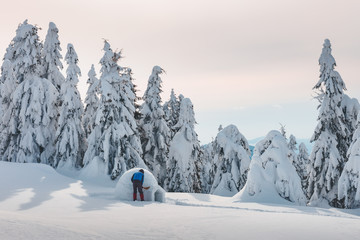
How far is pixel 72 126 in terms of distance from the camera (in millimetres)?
29484

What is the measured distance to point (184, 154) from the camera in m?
30.6

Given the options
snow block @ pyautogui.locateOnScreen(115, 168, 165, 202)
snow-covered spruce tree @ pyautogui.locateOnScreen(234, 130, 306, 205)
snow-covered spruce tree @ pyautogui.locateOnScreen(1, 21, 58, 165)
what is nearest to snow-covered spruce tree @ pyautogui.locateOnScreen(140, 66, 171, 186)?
snow-covered spruce tree @ pyautogui.locateOnScreen(1, 21, 58, 165)

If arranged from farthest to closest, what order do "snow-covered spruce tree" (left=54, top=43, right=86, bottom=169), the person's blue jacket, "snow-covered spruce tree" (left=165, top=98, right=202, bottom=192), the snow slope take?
"snow-covered spruce tree" (left=165, top=98, right=202, bottom=192) → "snow-covered spruce tree" (left=54, top=43, right=86, bottom=169) → the person's blue jacket → the snow slope

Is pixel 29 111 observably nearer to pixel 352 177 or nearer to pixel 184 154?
pixel 184 154

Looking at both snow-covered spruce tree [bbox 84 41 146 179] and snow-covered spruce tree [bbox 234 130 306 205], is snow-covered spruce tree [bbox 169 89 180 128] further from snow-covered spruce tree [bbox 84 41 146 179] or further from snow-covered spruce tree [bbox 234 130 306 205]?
snow-covered spruce tree [bbox 234 130 306 205]

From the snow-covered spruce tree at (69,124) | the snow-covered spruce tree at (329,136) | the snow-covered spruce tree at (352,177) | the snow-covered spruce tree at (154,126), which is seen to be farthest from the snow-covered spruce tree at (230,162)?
the snow-covered spruce tree at (69,124)

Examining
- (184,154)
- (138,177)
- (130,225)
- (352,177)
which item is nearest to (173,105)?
(184,154)

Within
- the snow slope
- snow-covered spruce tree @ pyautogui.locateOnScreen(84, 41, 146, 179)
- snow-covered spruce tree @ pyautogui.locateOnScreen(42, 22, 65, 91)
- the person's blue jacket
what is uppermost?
snow-covered spruce tree @ pyautogui.locateOnScreen(42, 22, 65, 91)

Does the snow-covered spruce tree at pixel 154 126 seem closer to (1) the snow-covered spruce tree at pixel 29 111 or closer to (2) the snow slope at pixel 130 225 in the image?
(1) the snow-covered spruce tree at pixel 29 111

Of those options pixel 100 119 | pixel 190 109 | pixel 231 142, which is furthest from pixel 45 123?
pixel 231 142

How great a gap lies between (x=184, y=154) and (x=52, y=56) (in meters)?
17.1

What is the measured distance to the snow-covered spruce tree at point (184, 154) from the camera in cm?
3066

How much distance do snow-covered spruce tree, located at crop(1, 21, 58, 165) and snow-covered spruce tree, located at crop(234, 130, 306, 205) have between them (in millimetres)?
19023

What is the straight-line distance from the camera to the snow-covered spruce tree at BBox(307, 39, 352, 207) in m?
24.9
